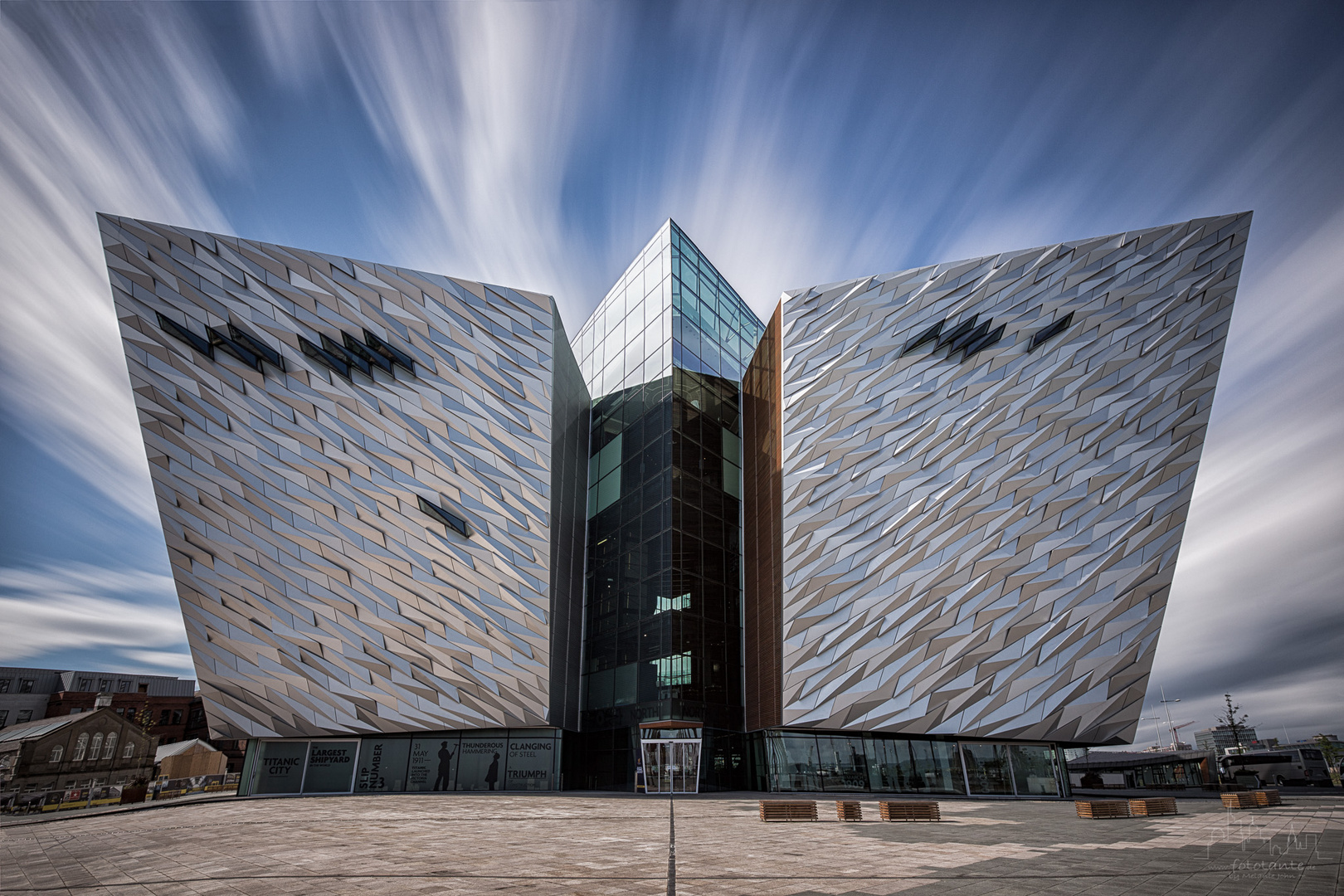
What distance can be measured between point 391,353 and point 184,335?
7632 millimetres

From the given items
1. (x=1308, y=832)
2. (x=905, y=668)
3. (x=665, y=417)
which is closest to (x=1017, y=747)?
(x=905, y=668)

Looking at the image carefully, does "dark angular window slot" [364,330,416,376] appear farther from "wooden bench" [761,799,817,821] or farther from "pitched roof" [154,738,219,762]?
"pitched roof" [154,738,219,762]

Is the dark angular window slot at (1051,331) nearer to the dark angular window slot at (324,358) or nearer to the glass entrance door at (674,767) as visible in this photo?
the glass entrance door at (674,767)

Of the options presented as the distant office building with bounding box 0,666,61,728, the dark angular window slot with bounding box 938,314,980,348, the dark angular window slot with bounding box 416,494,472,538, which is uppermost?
the dark angular window slot with bounding box 938,314,980,348

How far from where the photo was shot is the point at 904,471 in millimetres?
28516

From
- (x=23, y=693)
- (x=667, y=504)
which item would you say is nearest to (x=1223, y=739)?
(x=667, y=504)

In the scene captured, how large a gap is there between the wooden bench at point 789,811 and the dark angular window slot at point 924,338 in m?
20.0

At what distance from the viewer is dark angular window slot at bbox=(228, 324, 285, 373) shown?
27844 millimetres

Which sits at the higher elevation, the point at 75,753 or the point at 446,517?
the point at 446,517

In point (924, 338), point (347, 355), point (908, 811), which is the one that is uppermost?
point (924, 338)

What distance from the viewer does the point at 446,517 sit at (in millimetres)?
30297

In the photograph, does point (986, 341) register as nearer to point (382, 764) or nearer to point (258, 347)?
point (258, 347)

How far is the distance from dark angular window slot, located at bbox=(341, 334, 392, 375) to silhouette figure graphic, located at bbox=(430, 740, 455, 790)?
17.2 meters

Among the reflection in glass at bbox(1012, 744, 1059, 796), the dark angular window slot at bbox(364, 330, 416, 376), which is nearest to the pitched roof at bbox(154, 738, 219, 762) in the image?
the dark angular window slot at bbox(364, 330, 416, 376)
